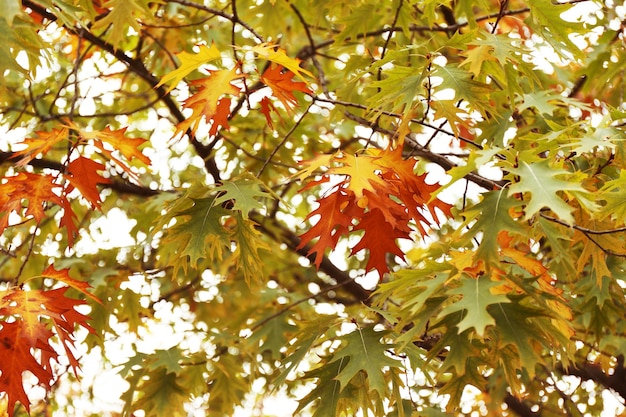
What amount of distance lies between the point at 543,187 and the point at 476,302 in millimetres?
285

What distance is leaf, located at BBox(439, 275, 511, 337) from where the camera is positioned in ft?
4.53

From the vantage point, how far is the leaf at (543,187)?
139cm

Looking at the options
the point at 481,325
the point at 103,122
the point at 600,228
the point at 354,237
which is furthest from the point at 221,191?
the point at 354,237

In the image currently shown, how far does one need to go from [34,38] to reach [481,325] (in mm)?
1504

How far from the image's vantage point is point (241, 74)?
6.16 ft

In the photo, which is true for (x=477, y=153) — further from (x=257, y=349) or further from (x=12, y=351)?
(x=257, y=349)

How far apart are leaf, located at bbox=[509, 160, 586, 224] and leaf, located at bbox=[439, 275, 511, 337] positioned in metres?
0.18

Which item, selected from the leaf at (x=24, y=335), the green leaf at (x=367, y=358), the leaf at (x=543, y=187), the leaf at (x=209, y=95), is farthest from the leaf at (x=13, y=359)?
the leaf at (x=543, y=187)

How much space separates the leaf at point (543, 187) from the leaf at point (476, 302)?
182mm

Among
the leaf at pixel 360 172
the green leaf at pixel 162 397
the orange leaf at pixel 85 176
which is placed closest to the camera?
the leaf at pixel 360 172

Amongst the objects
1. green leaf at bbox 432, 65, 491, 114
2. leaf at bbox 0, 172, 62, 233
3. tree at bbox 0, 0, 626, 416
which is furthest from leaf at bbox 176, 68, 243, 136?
green leaf at bbox 432, 65, 491, 114

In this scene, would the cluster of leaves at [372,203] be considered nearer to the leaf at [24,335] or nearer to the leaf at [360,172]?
the leaf at [360,172]

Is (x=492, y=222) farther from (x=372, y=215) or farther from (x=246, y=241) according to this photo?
(x=246, y=241)

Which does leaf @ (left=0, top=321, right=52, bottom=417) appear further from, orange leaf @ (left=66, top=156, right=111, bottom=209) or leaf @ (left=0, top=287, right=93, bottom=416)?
orange leaf @ (left=66, top=156, right=111, bottom=209)
